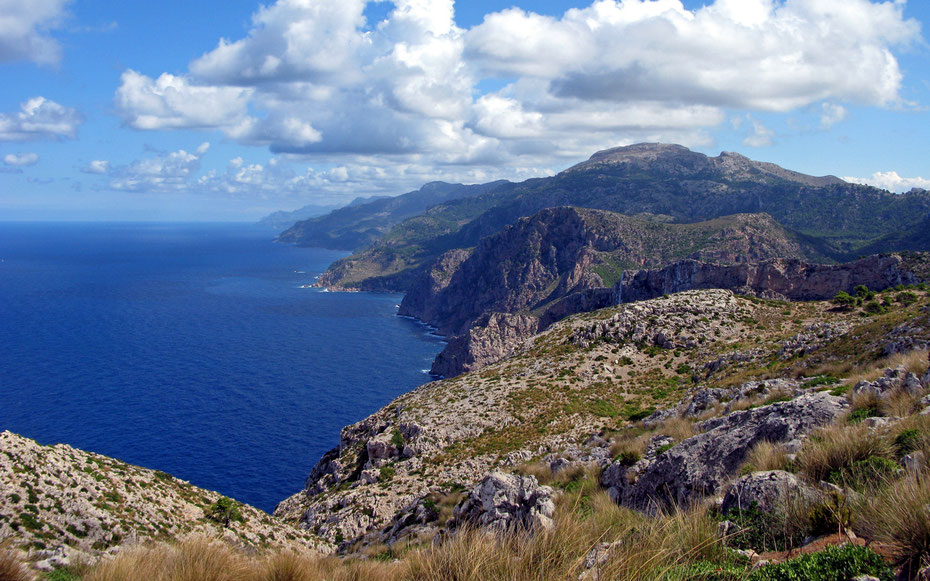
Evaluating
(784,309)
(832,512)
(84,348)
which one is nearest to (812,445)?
(832,512)

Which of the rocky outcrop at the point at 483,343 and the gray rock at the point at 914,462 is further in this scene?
the rocky outcrop at the point at 483,343

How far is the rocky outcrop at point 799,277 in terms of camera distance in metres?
73.8

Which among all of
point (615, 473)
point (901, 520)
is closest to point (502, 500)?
point (615, 473)

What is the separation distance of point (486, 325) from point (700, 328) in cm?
12523

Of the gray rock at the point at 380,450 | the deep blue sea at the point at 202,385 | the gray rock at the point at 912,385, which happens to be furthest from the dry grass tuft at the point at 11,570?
the deep blue sea at the point at 202,385

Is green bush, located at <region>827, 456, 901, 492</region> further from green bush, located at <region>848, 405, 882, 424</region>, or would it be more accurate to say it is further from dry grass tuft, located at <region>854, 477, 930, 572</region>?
green bush, located at <region>848, 405, 882, 424</region>

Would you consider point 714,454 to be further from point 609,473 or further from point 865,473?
point 865,473

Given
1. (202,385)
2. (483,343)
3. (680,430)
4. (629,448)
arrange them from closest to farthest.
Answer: (629,448)
(680,430)
(202,385)
(483,343)

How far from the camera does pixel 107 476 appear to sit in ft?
78.4

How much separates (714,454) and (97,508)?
Answer: 22.9 metres

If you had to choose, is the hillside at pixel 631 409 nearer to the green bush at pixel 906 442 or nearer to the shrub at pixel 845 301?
the shrub at pixel 845 301

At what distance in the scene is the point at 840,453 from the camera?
29.1 ft

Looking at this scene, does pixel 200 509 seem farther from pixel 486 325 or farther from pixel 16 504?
pixel 486 325

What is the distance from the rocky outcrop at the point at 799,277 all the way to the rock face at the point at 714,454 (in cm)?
7247
